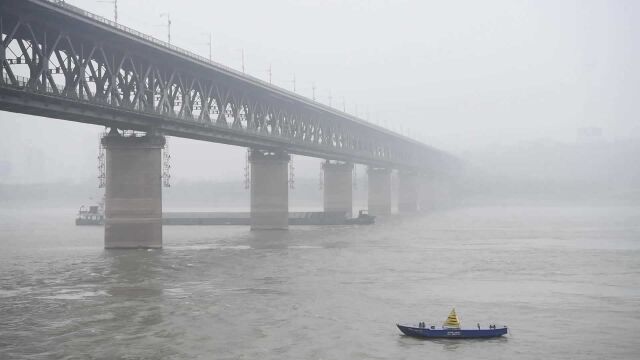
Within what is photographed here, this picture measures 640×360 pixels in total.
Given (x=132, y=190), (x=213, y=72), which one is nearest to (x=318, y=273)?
(x=132, y=190)

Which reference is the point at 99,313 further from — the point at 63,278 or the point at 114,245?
the point at 114,245

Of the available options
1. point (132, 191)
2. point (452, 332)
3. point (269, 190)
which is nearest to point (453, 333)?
point (452, 332)

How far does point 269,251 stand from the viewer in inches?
2972

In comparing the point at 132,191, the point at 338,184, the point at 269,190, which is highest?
the point at 338,184

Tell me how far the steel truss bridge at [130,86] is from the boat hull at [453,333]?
33.5 m

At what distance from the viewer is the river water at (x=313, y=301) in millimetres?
31922

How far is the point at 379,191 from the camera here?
17475cm

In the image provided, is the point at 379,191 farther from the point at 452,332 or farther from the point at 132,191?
the point at 452,332

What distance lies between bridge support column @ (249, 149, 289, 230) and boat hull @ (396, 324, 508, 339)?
75412 millimetres

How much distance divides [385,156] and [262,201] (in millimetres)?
74457

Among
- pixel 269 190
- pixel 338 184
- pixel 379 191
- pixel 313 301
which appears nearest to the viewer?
pixel 313 301

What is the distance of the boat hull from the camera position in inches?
1318

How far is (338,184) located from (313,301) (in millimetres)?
104224

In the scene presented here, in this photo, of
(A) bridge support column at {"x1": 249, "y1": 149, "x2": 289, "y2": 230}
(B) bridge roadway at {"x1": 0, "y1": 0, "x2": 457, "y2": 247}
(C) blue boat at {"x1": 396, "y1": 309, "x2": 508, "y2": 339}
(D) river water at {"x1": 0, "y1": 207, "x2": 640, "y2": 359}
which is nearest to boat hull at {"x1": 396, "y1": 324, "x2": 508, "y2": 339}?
(C) blue boat at {"x1": 396, "y1": 309, "x2": 508, "y2": 339}
